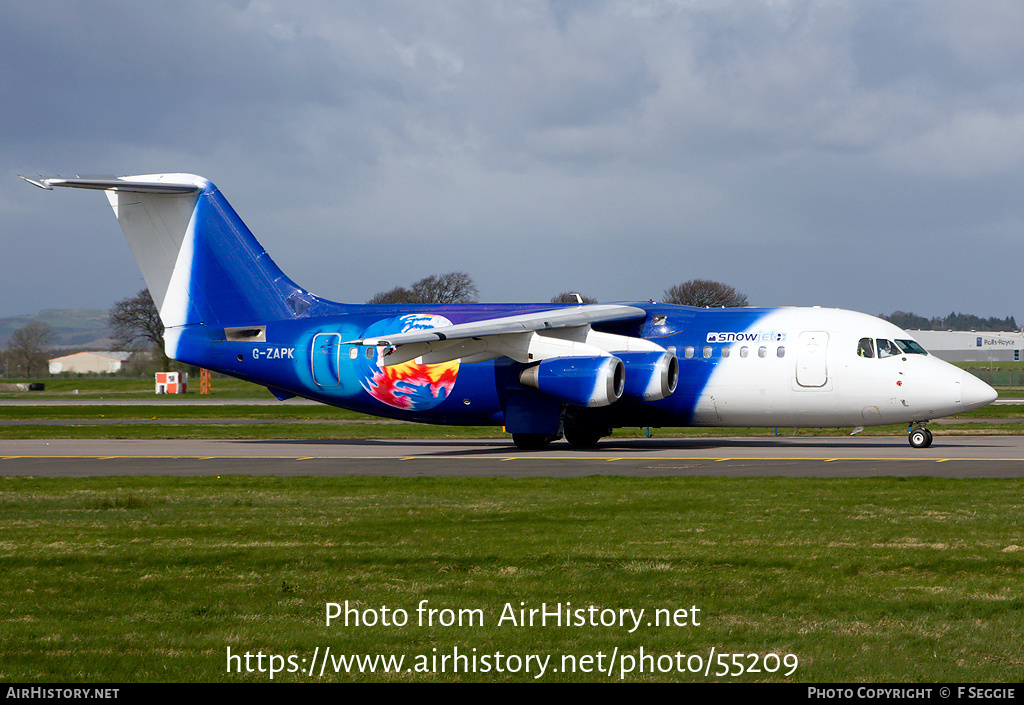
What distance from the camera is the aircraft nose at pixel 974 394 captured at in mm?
26266

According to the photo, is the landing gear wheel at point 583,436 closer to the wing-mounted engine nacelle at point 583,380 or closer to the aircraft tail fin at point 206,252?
the wing-mounted engine nacelle at point 583,380

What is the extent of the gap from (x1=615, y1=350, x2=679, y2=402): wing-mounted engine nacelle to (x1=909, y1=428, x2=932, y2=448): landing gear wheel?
6.51 meters

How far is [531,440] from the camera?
29.2 metres

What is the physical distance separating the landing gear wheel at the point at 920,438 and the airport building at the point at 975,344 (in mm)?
147591

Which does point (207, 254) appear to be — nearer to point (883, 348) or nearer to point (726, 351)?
point (726, 351)

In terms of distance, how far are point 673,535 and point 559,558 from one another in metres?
2.12

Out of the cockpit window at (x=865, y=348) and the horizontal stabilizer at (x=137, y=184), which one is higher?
the horizontal stabilizer at (x=137, y=184)

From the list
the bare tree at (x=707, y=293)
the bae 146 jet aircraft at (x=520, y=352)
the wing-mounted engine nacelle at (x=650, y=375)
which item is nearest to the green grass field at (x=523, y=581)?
the wing-mounted engine nacelle at (x=650, y=375)

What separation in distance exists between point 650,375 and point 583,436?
3717 millimetres

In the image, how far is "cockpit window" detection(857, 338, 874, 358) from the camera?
27.4m

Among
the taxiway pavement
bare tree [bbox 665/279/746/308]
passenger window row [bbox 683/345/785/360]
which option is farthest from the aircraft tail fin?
bare tree [bbox 665/279/746/308]

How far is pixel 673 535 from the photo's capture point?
13.1 m

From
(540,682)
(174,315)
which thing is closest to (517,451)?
(174,315)
